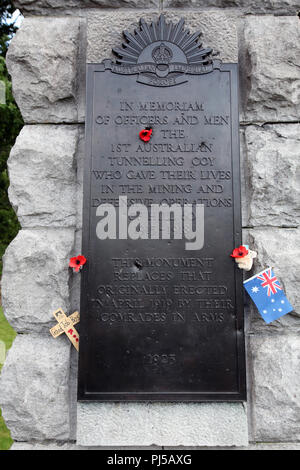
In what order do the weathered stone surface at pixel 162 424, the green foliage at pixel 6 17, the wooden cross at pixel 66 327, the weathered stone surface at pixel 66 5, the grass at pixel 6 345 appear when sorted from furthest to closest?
the green foliage at pixel 6 17 < the grass at pixel 6 345 < the weathered stone surface at pixel 66 5 < the wooden cross at pixel 66 327 < the weathered stone surface at pixel 162 424

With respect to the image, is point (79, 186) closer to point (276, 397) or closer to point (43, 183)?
point (43, 183)

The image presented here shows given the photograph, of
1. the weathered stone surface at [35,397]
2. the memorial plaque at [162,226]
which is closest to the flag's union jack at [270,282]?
the memorial plaque at [162,226]

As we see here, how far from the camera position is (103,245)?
2.25m

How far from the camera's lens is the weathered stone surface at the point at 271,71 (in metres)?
2.37

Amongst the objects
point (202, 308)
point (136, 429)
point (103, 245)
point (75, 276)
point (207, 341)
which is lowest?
point (136, 429)

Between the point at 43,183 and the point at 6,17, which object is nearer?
the point at 43,183

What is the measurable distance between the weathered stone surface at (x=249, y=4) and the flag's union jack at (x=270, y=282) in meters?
1.77

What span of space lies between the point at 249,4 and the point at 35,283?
7.64 feet

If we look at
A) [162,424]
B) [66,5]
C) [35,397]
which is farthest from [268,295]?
[66,5]

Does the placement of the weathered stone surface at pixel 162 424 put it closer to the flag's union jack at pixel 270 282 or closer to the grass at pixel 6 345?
the flag's union jack at pixel 270 282

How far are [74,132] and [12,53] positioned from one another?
651 mm

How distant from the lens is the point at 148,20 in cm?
243

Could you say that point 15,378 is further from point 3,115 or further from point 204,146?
point 3,115

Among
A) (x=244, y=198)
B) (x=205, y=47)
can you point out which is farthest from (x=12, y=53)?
(x=244, y=198)
